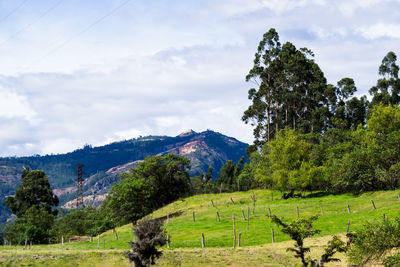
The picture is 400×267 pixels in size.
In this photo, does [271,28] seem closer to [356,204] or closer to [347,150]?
[347,150]

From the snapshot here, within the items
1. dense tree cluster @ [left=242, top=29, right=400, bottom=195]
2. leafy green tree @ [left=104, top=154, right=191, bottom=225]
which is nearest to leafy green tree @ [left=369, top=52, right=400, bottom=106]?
dense tree cluster @ [left=242, top=29, right=400, bottom=195]

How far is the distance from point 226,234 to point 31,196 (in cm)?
8769

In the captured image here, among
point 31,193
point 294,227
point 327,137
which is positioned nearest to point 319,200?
point 327,137

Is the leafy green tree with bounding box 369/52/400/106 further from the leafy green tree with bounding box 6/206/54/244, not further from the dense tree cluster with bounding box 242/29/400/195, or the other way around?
the leafy green tree with bounding box 6/206/54/244

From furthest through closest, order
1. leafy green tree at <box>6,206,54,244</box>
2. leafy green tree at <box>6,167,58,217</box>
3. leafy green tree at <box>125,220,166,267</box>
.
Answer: leafy green tree at <box>6,167,58,217</box>
leafy green tree at <box>6,206,54,244</box>
leafy green tree at <box>125,220,166,267</box>

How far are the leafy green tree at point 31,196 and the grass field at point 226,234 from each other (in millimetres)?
47566

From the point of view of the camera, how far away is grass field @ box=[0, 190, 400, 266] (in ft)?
128

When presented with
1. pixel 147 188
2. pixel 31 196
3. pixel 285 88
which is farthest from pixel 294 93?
pixel 31 196

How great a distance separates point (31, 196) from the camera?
12281 cm

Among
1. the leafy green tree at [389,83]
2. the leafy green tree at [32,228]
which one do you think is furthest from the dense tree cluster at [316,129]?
the leafy green tree at [32,228]

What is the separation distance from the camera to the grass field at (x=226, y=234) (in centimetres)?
3894

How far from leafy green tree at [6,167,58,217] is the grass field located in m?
47.6

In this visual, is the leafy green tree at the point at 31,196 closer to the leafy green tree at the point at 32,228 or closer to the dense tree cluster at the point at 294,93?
the leafy green tree at the point at 32,228

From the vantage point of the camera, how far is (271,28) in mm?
115312
